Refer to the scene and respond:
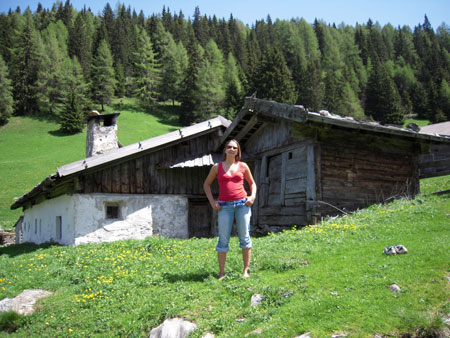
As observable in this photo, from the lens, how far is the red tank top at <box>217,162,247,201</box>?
21.4 feet

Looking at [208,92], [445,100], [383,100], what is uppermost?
[208,92]

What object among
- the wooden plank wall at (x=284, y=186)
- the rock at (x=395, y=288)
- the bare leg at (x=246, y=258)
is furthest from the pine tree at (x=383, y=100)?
the rock at (x=395, y=288)

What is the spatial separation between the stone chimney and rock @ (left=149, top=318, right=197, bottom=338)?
Result: 1364cm

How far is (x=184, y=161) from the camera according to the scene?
15.9m

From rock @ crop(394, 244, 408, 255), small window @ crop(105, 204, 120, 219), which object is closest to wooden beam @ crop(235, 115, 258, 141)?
small window @ crop(105, 204, 120, 219)

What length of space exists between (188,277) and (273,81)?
56884mm

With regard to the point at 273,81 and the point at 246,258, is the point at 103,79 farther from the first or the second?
the point at 246,258

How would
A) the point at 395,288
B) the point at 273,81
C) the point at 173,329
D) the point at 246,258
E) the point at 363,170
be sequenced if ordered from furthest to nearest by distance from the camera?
the point at 273,81 → the point at 363,170 → the point at 246,258 → the point at 173,329 → the point at 395,288

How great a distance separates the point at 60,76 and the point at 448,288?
2770 inches

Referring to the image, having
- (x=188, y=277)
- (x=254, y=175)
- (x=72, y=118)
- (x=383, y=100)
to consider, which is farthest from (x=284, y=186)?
(x=383, y=100)

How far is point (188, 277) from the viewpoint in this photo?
23.7 ft

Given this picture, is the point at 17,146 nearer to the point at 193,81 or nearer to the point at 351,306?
the point at 193,81

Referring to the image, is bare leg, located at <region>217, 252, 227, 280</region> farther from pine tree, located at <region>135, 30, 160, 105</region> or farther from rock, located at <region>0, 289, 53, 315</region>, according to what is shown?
pine tree, located at <region>135, 30, 160, 105</region>

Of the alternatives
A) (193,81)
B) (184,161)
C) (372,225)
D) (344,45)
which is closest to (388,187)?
(372,225)
